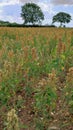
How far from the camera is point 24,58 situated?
568cm

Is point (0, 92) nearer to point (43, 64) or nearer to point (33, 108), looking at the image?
point (33, 108)

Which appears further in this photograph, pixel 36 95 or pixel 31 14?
pixel 31 14

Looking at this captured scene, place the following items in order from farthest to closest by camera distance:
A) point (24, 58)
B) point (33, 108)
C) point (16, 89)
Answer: point (24, 58) → point (16, 89) → point (33, 108)

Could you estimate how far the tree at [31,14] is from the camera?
70.2 metres

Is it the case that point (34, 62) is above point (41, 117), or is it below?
above

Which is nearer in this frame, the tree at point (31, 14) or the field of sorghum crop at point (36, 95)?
the field of sorghum crop at point (36, 95)

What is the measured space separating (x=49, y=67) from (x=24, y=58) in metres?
0.40

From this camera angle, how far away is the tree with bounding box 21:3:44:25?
2766 inches

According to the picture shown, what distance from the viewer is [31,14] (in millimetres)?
75562

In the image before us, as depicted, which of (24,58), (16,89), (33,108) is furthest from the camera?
(24,58)

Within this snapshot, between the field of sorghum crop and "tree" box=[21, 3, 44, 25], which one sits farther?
"tree" box=[21, 3, 44, 25]

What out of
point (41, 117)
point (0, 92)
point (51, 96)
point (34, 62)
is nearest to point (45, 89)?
point (51, 96)

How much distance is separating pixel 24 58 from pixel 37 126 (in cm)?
155

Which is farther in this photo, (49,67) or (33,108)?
(49,67)
